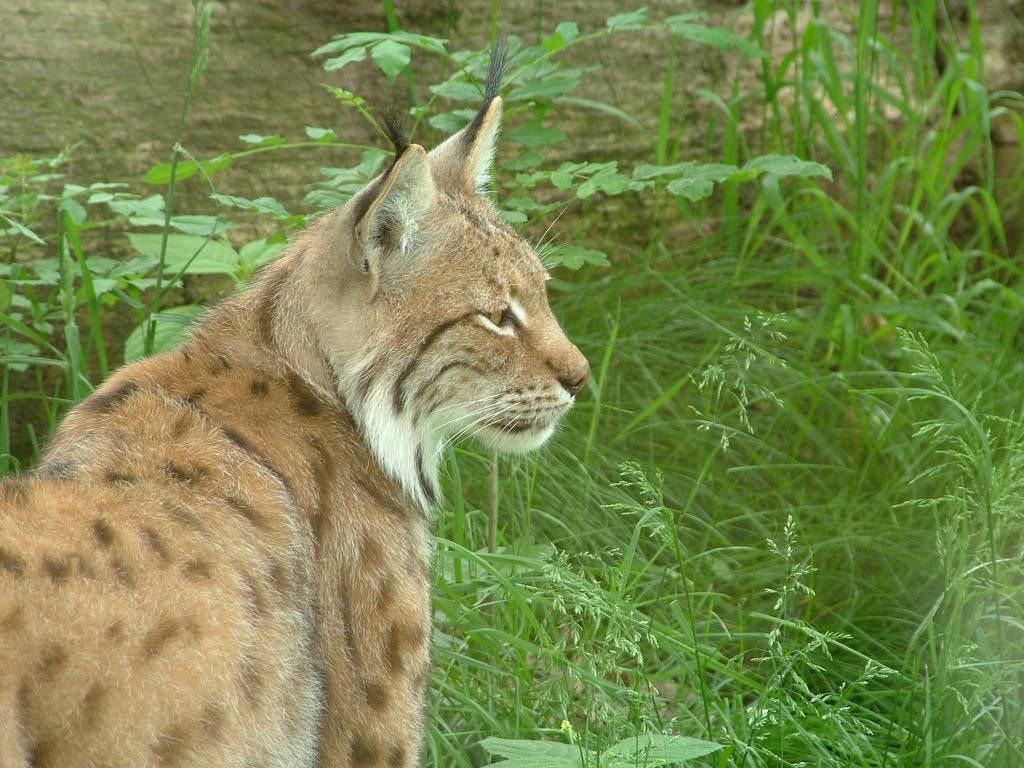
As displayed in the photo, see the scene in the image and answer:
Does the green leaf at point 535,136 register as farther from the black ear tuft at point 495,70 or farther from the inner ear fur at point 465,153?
the inner ear fur at point 465,153

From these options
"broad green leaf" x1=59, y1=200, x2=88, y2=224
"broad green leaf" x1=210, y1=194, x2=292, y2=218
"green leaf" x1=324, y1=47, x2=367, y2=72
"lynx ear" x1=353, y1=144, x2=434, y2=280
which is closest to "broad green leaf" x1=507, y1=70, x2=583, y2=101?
"green leaf" x1=324, y1=47, x2=367, y2=72

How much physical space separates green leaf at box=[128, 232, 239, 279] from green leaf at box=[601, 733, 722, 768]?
212 centimetres

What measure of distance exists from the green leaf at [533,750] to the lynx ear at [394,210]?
118cm

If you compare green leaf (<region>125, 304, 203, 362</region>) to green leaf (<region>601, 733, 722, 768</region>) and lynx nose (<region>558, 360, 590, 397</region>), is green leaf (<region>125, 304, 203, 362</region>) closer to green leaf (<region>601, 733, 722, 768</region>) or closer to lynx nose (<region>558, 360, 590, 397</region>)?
lynx nose (<region>558, 360, 590, 397</region>)

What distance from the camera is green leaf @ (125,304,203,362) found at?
4.14 m

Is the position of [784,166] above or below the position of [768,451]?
above

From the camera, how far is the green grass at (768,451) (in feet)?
11.6

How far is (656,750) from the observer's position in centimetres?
308

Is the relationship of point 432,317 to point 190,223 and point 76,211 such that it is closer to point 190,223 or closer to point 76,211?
point 190,223

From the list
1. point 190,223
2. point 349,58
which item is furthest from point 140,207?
point 349,58

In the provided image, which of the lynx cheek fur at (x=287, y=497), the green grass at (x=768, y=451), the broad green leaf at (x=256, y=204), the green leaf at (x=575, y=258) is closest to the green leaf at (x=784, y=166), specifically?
the green grass at (x=768, y=451)

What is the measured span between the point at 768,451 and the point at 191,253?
2.41 metres

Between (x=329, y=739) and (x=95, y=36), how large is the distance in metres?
3.48

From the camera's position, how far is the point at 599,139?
252 inches
